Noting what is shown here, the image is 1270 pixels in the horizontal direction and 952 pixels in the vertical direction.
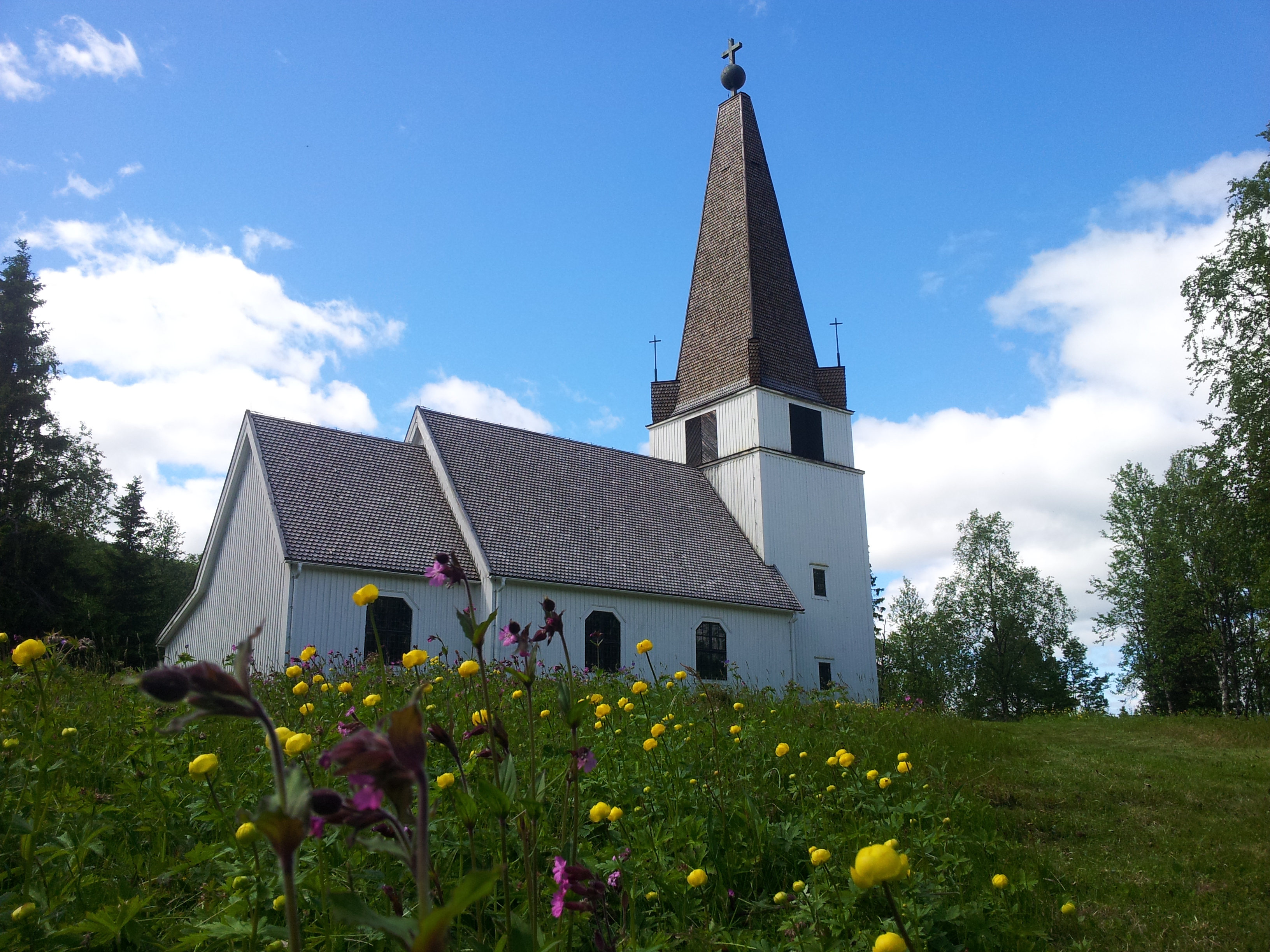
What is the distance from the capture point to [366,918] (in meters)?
1.09

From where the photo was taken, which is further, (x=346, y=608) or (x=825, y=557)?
(x=825, y=557)

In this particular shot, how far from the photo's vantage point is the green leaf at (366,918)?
3.48 feet

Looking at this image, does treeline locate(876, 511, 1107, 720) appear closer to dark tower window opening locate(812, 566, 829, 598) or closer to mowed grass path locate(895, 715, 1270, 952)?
dark tower window opening locate(812, 566, 829, 598)

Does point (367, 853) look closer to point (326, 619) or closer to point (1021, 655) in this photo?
point (326, 619)

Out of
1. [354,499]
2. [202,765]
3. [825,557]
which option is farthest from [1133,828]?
[825,557]

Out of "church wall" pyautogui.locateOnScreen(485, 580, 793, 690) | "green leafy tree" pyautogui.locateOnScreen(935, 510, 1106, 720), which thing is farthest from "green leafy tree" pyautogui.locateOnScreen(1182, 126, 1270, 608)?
"green leafy tree" pyautogui.locateOnScreen(935, 510, 1106, 720)

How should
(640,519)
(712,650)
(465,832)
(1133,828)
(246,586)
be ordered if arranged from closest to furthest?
(465,832) → (1133,828) → (246,586) → (712,650) → (640,519)

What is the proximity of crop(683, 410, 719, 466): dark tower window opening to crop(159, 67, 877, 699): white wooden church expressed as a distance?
0.25 feet

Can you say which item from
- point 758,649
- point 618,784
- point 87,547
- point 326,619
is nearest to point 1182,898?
point 618,784

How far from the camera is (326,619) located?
17.7 m

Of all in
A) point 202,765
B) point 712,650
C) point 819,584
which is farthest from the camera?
point 819,584

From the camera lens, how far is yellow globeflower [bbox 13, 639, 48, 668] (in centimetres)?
278

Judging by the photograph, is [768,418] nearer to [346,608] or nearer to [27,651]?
[346,608]

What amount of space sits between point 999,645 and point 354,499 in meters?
40.2
